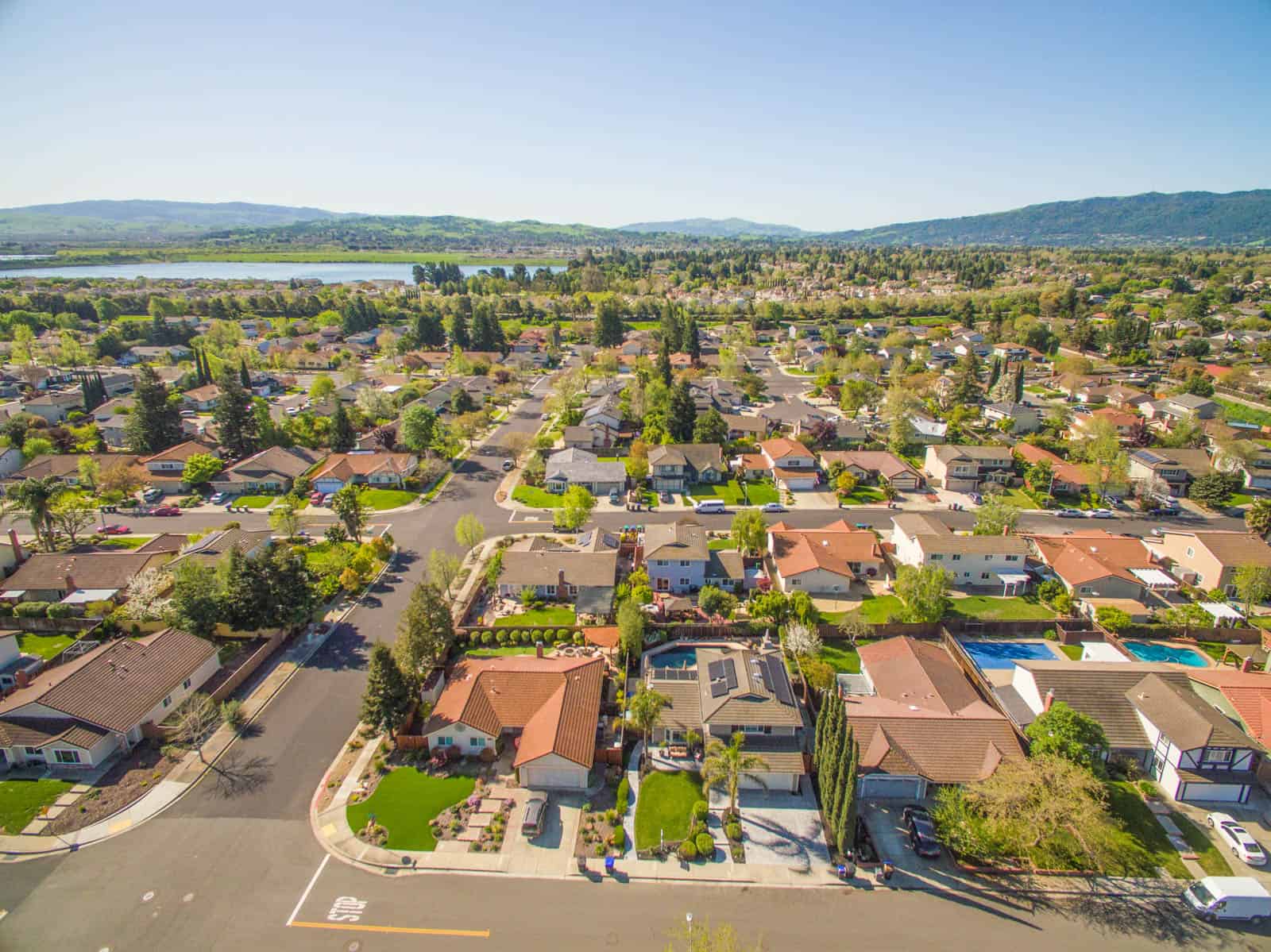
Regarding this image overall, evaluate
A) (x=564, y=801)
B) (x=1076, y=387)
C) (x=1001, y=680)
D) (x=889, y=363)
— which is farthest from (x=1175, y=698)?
(x=889, y=363)

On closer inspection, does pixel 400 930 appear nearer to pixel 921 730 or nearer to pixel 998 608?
pixel 921 730

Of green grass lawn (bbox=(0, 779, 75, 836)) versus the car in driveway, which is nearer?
the car in driveway

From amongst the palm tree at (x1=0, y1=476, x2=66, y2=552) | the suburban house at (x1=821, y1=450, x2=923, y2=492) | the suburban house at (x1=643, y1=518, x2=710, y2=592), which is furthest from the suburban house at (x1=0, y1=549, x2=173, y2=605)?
the suburban house at (x1=821, y1=450, x2=923, y2=492)

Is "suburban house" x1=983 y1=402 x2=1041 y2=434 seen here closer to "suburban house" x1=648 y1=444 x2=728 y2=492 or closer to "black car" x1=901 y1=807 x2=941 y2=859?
"suburban house" x1=648 y1=444 x2=728 y2=492

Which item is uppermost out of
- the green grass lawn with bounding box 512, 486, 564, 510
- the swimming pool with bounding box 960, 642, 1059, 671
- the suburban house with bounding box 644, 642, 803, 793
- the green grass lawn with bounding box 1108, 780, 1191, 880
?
the suburban house with bounding box 644, 642, 803, 793

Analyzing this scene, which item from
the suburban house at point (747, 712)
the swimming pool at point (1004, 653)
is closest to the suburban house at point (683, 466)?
the swimming pool at point (1004, 653)

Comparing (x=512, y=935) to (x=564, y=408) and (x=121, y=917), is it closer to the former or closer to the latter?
Answer: (x=121, y=917)
